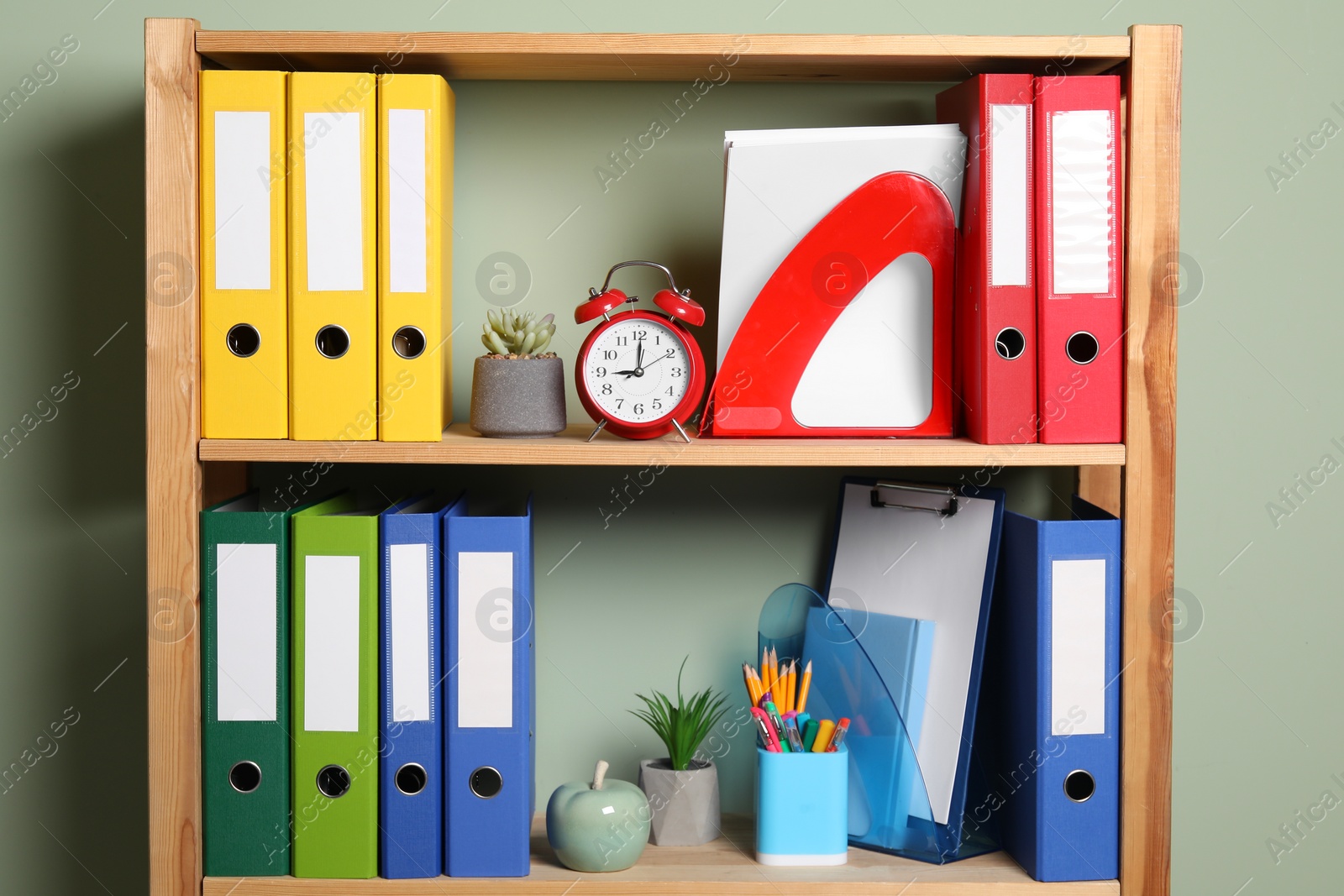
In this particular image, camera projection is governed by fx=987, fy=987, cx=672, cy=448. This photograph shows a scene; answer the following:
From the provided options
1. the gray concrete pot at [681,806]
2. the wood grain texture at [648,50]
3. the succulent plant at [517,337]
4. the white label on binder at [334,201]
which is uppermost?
the wood grain texture at [648,50]

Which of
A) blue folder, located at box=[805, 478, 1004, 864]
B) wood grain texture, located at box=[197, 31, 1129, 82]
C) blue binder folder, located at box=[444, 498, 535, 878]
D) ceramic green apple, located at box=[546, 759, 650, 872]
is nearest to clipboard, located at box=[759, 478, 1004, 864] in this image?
blue folder, located at box=[805, 478, 1004, 864]

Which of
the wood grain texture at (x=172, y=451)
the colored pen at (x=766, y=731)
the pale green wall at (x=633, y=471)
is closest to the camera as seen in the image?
the wood grain texture at (x=172, y=451)

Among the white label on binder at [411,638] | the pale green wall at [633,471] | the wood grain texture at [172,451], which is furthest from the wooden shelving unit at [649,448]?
the pale green wall at [633,471]

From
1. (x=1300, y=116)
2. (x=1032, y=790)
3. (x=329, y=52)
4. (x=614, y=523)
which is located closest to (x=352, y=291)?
(x=329, y=52)

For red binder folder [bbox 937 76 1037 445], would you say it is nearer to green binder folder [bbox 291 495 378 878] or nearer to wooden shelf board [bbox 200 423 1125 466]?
wooden shelf board [bbox 200 423 1125 466]

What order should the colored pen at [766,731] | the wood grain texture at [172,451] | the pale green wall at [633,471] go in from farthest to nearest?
the pale green wall at [633,471] → the colored pen at [766,731] → the wood grain texture at [172,451]

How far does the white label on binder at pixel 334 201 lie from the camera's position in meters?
0.93

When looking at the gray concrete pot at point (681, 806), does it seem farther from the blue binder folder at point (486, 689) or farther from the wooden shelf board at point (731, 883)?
the blue binder folder at point (486, 689)

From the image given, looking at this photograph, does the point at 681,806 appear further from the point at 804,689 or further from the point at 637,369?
the point at 637,369

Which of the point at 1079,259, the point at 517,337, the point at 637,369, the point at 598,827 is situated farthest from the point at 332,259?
the point at 1079,259

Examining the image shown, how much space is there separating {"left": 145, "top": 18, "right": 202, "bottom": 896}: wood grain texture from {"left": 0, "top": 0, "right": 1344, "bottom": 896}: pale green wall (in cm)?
23

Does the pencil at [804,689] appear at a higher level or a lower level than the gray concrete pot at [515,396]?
lower

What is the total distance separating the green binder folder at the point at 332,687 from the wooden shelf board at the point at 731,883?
0.04 meters

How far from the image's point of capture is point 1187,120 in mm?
1176
